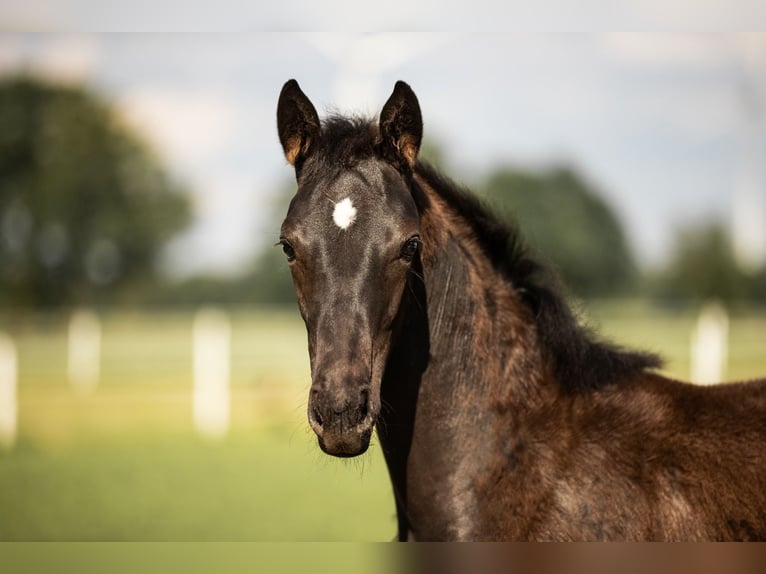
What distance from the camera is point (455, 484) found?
3.02m

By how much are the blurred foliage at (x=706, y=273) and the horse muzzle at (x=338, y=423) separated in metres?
31.3

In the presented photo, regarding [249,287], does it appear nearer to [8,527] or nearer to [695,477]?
[8,527]

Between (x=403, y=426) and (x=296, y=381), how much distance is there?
58.0ft

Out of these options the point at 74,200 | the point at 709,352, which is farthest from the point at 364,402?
the point at 74,200

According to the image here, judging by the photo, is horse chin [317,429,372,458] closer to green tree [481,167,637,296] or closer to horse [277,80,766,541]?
horse [277,80,766,541]

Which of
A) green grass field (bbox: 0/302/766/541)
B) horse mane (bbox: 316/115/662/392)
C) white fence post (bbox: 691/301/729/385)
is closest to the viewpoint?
horse mane (bbox: 316/115/662/392)

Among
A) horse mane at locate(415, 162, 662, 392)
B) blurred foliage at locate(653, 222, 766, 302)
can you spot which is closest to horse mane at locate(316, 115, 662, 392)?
horse mane at locate(415, 162, 662, 392)

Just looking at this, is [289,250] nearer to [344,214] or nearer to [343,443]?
[344,214]

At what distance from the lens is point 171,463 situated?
37.2 ft

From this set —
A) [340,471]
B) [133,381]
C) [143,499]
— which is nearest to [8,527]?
[143,499]

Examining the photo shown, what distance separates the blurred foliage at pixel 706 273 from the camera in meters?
31.4

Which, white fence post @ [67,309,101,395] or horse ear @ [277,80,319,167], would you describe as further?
white fence post @ [67,309,101,395]

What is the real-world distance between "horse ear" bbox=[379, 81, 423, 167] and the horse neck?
0.82 ft

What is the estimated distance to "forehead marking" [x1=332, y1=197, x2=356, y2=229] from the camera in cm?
286
